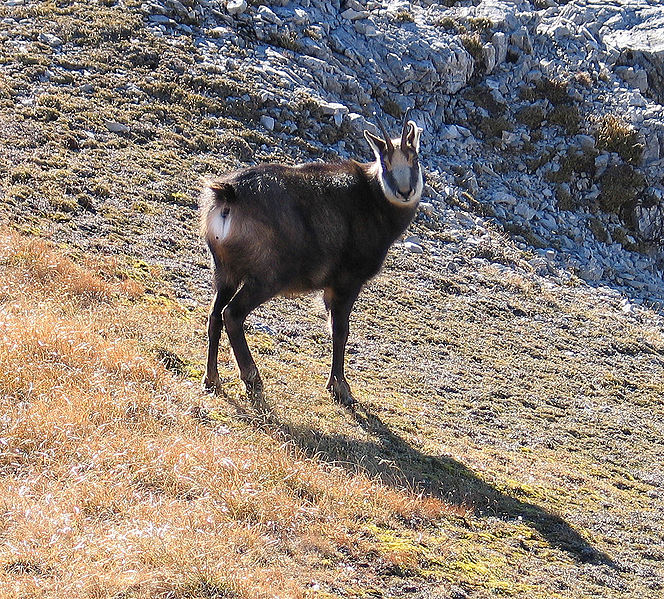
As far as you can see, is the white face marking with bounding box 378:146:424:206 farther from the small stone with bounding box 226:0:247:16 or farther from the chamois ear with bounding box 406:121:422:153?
the small stone with bounding box 226:0:247:16

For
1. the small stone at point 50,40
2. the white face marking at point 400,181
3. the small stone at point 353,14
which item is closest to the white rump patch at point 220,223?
the white face marking at point 400,181

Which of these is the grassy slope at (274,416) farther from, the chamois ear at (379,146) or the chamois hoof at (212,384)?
the chamois ear at (379,146)

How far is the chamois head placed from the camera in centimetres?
870

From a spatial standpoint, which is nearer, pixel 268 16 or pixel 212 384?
pixel 212 384

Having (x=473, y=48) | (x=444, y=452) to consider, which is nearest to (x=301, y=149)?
(x=473, y=48)

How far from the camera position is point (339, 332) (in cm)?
915

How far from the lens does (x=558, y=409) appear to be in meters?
11.4

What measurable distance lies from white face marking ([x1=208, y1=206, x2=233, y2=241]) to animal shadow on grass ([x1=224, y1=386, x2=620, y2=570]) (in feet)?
5.30

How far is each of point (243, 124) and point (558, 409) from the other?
10.0m

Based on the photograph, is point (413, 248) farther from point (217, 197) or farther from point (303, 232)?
point (217, 197)

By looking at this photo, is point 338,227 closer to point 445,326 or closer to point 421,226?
point 445,326

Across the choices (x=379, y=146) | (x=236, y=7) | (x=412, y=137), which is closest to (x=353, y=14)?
(x=236, y=7)

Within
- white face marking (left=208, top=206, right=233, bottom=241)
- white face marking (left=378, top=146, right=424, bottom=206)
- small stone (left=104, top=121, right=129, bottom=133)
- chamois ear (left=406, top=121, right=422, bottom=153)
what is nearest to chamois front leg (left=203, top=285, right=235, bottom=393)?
white face marking (left=208, top=206, right=233, bottom=241)

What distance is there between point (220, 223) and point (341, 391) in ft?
8.03
